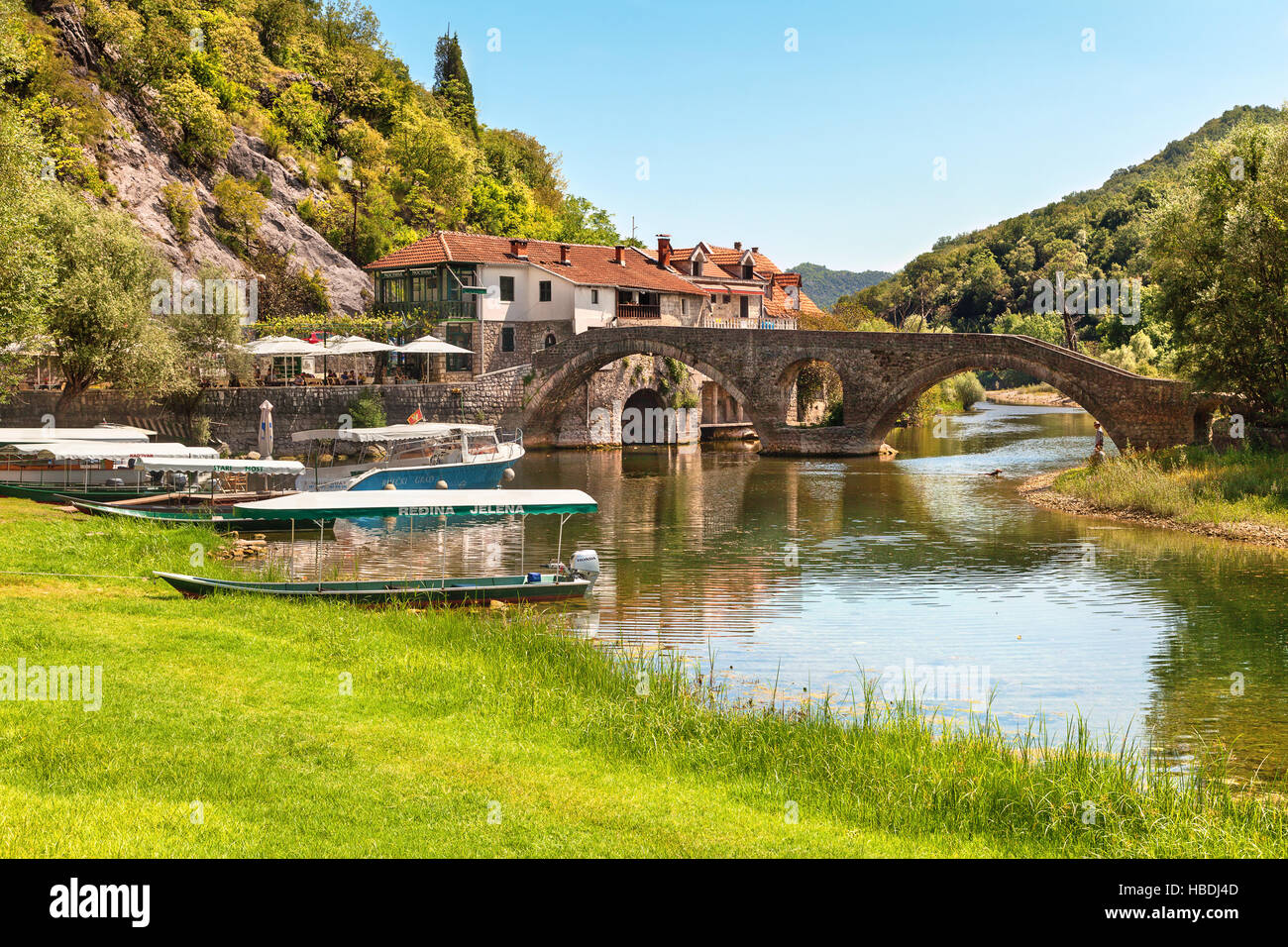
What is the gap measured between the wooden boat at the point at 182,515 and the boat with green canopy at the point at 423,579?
5.01m

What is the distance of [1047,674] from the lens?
52.0ft

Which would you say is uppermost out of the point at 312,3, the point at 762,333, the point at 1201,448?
the point at 312,3

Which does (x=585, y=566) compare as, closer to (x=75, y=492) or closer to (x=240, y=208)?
(x=75, y=492)

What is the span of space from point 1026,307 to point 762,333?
69.8 metres

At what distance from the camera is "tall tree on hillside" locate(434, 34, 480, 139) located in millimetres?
95812

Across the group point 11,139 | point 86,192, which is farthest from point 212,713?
point 86,192

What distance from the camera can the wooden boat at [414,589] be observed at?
17.8 meters

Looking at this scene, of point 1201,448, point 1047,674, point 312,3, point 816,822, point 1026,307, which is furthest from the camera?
point 1026,307

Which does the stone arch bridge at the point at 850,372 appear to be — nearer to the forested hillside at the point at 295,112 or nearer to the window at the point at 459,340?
the window at the point at 459,340

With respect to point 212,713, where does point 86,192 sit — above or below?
above

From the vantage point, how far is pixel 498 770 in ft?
32.9
